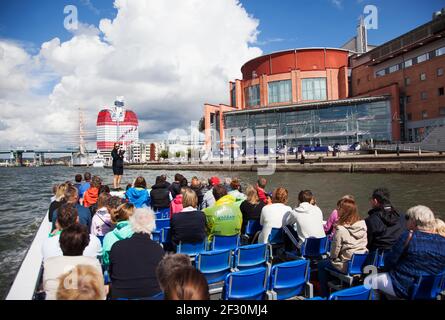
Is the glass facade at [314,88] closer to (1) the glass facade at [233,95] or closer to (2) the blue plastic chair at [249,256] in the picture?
(1) the glass facade at [233,95]

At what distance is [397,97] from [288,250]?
58.5 m

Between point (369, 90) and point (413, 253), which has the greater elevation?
point (369, 90)

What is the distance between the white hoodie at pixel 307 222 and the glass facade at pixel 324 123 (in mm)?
58191

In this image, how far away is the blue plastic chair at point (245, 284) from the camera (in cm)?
344

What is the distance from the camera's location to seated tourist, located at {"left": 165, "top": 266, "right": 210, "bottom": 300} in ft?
6.77

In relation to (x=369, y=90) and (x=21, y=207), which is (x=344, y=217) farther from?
(x=369, y=90)

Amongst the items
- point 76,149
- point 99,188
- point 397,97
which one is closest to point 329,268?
point 99,188

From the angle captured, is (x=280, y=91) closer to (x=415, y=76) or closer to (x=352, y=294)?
(x=415, y=76)

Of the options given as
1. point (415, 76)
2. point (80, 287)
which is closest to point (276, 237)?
point (80, 287)

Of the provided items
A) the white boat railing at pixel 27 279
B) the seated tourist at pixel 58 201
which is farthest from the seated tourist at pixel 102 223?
the seated tourist at pixel 58 201

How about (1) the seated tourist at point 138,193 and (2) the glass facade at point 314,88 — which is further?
(2) the glass facade at point 314,88

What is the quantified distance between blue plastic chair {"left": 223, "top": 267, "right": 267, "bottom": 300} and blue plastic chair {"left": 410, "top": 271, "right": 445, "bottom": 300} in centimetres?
162

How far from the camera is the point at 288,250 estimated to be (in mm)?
6016

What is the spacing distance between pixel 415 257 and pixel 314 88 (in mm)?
72605
